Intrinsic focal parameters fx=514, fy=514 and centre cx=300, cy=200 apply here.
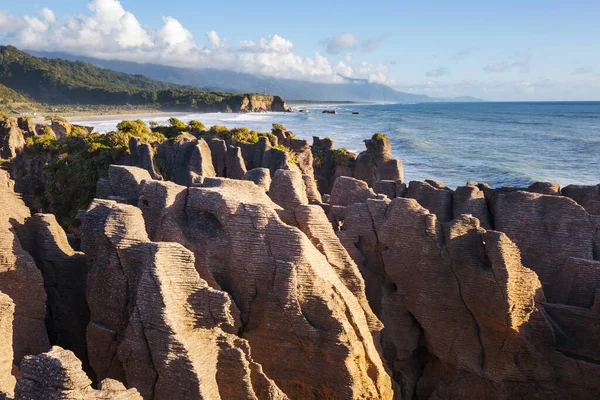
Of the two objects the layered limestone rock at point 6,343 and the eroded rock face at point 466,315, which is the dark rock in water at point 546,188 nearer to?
the eroded rock face at point 466,315

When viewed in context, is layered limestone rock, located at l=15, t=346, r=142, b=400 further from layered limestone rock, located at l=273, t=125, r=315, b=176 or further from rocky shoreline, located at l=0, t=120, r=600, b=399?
layered limestone rock, located at l=273, t=125, r=315, b=176

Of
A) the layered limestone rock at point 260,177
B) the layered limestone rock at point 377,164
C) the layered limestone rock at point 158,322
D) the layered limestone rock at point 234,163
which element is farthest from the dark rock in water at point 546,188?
the layered limestone rock at point 377,164

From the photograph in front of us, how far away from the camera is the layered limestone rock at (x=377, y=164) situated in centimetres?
3556

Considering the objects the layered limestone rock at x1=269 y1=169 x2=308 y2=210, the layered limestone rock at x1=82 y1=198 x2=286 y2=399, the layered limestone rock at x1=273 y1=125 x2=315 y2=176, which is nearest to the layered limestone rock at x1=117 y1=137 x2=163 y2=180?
the layered limestone rock at x1=269 y1=169 x2=308 y2=210

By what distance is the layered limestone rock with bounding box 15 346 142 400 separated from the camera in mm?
7203

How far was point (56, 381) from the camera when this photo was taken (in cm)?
725

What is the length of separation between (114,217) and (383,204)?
7.56 m

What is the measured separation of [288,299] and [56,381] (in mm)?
4823

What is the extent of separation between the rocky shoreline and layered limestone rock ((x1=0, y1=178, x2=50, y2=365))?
3 cm

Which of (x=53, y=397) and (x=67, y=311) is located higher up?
(x=53, y=397)

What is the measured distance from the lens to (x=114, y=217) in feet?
35.4

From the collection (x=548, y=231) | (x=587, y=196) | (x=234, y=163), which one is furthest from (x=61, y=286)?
(x=587, y=196)

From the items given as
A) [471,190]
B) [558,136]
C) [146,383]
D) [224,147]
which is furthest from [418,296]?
[558,136]

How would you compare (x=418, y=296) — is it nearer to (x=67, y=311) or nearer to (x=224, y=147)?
(x=67, y=311)
